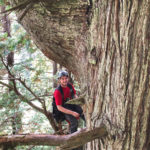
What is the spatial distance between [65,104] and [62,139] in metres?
1.80

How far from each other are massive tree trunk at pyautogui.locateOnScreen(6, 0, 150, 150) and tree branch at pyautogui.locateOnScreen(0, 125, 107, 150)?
0.51 feet

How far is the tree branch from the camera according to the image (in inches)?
69.7

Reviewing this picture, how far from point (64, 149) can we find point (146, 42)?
125 cm

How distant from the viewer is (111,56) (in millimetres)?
1797

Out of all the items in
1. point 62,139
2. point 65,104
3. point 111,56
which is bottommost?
point 65,104

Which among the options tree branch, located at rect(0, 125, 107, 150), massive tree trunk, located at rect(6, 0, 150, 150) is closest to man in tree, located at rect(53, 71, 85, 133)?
massive tree trunk, located at rect(6, 0, 150, 150)

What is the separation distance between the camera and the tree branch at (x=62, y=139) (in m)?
1.77

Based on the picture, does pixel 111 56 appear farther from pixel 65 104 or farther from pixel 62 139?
pixel 65 104

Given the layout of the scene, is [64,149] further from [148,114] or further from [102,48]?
[102,48]

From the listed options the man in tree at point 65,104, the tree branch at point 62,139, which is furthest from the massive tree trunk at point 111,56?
the man in tree at point 65,104

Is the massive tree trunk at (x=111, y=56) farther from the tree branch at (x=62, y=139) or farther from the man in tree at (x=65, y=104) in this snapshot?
the man in tree at (x=65, y=104)

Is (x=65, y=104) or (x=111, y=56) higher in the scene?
(x=111, y=56)

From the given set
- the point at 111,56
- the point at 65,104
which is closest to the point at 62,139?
the point at 111,56

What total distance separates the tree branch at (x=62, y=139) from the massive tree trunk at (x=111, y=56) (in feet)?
0.51
